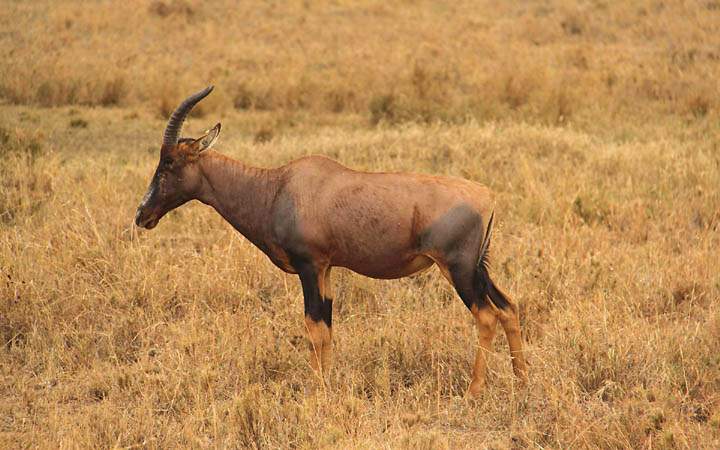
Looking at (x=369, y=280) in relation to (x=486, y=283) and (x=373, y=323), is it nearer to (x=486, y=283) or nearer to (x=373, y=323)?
(x=373, y=323)

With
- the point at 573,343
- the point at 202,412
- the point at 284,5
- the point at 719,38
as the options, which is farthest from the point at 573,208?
the point at 284,5

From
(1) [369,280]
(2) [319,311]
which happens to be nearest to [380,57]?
(1) [369,280]

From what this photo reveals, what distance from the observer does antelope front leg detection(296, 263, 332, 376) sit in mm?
6789

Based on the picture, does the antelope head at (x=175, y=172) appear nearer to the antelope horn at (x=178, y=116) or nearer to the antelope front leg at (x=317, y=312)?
the antelope horn at (x=178, y=116)

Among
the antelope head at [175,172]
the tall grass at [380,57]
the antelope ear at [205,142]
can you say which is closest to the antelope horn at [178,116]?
the antelope head at [175,172]

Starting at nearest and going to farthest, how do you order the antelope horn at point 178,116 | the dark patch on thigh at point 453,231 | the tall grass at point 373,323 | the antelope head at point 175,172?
1. the tall grass at point 373,323
2. the dark patch on thigh at point 453,231
3. the antelope horn at point 178,116
4. the antelope head at point 175,172

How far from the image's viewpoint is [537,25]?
79.2ft

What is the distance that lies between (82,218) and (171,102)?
6.94 m

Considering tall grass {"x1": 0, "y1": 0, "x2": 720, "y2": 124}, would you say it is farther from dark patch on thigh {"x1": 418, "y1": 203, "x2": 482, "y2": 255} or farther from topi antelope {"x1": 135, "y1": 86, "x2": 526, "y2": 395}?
dark patch on thigh {"x1": 418, "y1": 203, "x2": 482, "y2": 255}

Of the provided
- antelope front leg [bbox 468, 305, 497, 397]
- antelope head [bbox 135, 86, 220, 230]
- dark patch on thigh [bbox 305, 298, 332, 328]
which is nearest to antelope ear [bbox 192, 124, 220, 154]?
antelope head [bbox 135, 86, 220, 230]

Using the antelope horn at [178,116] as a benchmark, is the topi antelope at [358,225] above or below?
below

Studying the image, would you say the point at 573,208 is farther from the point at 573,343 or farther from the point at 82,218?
the point at 82,218

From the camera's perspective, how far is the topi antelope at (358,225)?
6.59m

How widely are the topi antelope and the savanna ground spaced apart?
0.43m
